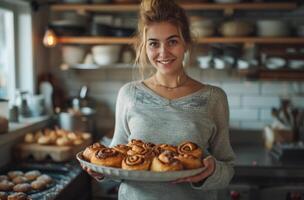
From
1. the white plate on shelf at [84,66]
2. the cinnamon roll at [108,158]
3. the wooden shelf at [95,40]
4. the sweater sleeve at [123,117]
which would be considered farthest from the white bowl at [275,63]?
the cinnamon roll at [108,158]

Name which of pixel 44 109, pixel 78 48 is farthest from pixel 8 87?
pixel 78 48

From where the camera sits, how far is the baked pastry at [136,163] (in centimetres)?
120

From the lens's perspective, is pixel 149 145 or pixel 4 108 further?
pixel 4 108

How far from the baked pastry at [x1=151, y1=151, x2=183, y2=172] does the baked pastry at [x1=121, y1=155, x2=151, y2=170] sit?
19 millimetres

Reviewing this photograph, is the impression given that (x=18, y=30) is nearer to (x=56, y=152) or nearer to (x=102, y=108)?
(x=102, y=108)

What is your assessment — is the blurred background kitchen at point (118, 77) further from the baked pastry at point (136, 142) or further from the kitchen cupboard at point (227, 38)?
the baked pastry at point (136, 142)

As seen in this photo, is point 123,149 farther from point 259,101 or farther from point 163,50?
point 259,101

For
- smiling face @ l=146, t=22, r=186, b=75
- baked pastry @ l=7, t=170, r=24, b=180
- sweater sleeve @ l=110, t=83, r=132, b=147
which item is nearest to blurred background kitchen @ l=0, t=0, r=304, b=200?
baked pastry @ l=7, t=170, r=24, b=180

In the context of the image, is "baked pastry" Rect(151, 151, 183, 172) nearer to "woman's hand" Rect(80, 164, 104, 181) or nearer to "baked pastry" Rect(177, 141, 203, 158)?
"baked pastry" Rect(177, 141, 203, 158)

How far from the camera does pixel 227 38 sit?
8.85ft

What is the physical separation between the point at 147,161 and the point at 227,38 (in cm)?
165

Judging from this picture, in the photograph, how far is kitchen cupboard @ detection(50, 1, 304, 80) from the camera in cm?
267

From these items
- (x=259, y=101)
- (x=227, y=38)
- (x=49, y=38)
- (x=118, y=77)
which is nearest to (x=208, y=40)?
(x=227, y=38)

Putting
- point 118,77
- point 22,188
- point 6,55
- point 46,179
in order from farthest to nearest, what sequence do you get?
point 118,77 → point 6,55 → point 46,179 → point 22,188
